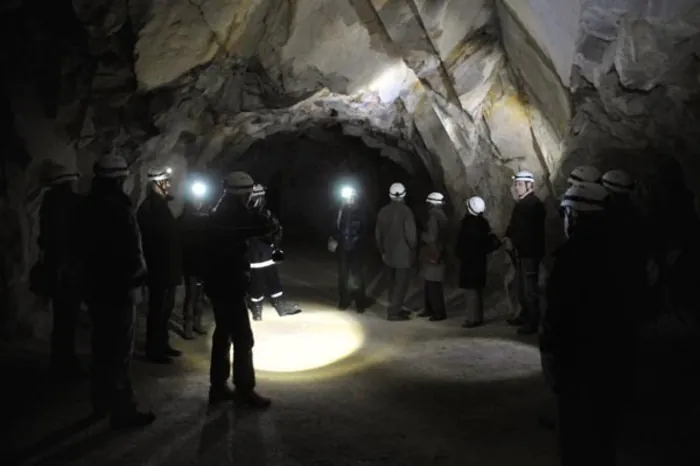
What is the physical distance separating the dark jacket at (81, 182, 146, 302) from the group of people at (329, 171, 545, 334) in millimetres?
5090

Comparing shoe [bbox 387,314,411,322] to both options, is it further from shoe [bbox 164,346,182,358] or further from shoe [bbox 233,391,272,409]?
shoe [bbox 233,391,272,409]

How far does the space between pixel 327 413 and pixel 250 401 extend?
646 millimetres

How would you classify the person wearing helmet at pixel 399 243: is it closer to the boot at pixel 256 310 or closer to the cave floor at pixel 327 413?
the cave floor at pixel 327 413

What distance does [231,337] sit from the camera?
211 inches

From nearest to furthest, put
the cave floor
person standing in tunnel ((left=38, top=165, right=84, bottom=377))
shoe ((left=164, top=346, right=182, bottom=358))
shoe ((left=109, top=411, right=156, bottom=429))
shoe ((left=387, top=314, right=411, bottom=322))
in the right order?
the cave floor, shoe ((left=109, top=411, right=156, bottom=429)), person standing in tunnel ((left=38, top=165, right=84, bottom=377)), shoe ((left=164, top=346, right=182, bottom=358)), shoe ((left=387, top=314, right=411, bottom=322))

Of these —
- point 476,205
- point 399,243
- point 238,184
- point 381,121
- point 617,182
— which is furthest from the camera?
point 381,121

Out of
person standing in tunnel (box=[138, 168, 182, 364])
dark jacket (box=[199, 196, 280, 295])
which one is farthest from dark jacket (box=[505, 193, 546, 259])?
person standing in tunnel (box=[138, 168, 182, 364])

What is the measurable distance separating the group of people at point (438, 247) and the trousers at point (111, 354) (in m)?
5.13

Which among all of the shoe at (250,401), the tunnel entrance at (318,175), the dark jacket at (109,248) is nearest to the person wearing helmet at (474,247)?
the shoe at (250,401)

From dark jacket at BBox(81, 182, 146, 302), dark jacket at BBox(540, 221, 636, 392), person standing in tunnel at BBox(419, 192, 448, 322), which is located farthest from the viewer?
person standing in tunnel at BBox(419, 192, 448, 322)

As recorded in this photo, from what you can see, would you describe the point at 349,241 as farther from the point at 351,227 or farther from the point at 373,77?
the point at 373,77

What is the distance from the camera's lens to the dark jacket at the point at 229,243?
17.0ft

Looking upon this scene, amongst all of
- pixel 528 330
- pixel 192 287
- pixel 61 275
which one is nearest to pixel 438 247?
pixel 528 330

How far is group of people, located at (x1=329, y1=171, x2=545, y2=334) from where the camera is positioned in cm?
828
